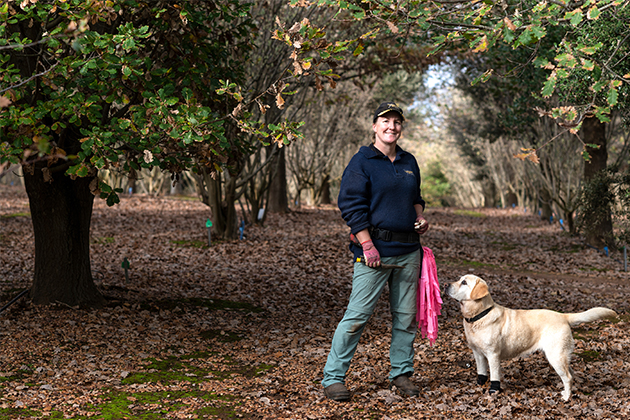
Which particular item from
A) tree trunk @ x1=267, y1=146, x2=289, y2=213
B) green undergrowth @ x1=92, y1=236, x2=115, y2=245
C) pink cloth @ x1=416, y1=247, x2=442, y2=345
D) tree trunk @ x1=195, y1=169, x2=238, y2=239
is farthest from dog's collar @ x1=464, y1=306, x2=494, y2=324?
tree trunk @ x1=267, y1=146, x2=289, y2=213

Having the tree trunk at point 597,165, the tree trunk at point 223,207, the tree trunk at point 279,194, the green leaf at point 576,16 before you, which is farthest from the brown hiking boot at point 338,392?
the tree trunk at point 279,194

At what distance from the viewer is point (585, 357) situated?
6188mm

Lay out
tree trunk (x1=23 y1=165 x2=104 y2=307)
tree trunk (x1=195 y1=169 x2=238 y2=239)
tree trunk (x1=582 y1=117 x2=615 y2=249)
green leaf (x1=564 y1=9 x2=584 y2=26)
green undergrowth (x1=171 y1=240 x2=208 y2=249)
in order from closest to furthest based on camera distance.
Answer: green leaf (x1=564 y1=9 x2=584 y2=26) → tree trunk (x1=23 y1=165 x2=104 y2=307) → green undergrowth (x1=171 y1=240 x2=208 y2=249) → tree trunk (x1=195 y1=169 x2=238 y2=239) → tree trunk (x1=582 y1=117 x2=615 y2=249)

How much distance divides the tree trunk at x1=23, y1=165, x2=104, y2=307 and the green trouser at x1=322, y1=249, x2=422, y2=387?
147 inches

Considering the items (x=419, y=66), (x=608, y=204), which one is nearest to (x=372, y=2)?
(x=608, y=204)

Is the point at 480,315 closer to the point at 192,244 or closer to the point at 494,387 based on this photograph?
the point at 494,387

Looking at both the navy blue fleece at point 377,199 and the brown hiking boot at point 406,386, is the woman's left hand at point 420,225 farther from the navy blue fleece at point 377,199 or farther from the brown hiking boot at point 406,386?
the brown hiking boot at point 406,386

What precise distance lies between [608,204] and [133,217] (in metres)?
12.8

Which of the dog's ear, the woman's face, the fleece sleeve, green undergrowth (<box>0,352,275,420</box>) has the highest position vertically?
the woman's face

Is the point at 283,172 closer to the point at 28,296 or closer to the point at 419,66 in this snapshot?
the point at 419,66

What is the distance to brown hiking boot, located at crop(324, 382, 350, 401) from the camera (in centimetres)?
488

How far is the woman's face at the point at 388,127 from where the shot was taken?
194 inches

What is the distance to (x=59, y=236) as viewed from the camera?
7195 mm

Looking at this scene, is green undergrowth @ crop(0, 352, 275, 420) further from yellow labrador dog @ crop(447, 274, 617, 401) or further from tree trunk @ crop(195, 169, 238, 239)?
tree trunk @ crop(195, 169, 238, 239)
